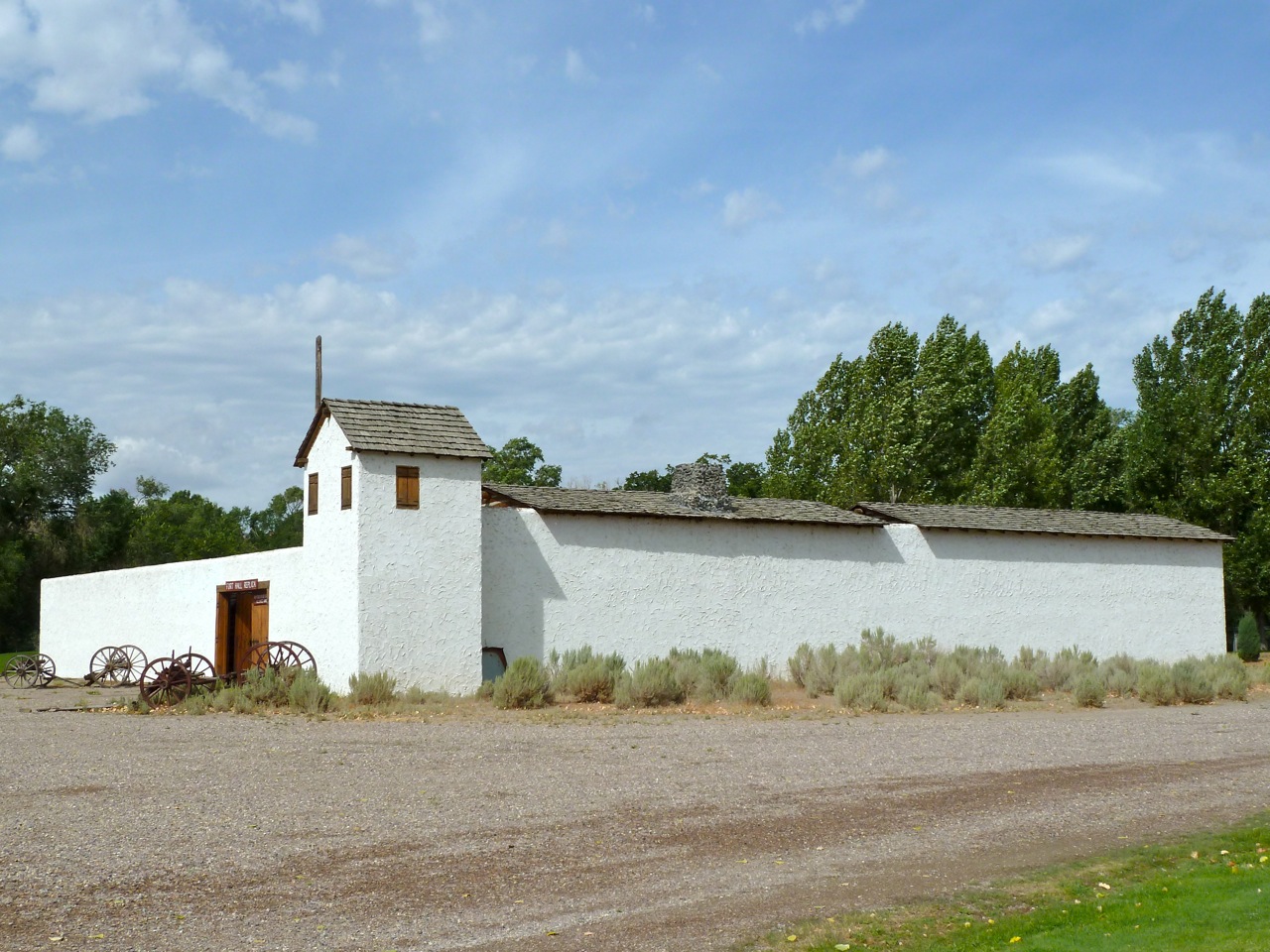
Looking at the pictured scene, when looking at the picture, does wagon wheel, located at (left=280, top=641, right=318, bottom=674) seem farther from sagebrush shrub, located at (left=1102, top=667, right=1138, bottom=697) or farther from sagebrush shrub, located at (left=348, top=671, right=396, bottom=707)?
sagebrush shrub, located at (left=1102, top=667, right=1138, bottom=697)

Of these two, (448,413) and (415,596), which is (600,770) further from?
(448,413)

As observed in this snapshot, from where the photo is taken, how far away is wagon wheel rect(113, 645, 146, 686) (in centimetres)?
2575

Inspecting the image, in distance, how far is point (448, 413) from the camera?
22.1 metres

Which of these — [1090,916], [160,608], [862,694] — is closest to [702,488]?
[862,694]

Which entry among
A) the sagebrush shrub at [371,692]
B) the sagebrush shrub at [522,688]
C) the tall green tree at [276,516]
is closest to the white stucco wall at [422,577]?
the sagebrush shrub at [371,692]

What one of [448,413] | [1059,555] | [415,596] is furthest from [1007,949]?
[1059,555]

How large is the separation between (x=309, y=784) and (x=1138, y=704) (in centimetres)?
1536

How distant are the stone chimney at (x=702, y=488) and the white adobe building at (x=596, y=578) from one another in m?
0.05

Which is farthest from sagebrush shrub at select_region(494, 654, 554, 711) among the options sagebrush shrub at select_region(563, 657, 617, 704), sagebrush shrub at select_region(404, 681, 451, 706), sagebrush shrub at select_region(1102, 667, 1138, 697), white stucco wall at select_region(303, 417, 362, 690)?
sagebrush shrub at select_region(1102, 667, 1138, 697)

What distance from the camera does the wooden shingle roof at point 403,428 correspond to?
20.4m

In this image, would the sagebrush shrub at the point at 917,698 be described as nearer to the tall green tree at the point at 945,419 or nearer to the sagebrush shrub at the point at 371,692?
the sagebrush shrub at the point at 371,692

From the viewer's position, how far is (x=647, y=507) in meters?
23.2

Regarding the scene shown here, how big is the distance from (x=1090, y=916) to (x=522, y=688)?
13020 mm

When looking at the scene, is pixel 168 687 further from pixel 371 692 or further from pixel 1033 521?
pixel 1033 521
